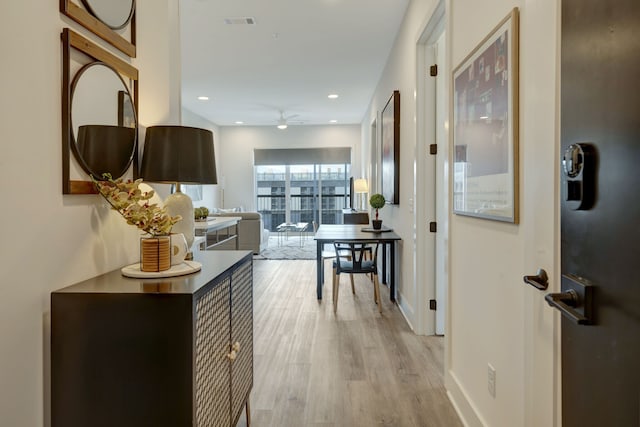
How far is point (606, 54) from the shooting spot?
805mm

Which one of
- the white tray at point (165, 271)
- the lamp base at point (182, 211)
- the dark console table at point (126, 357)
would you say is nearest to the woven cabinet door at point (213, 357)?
the dark console table at point (126, 357)

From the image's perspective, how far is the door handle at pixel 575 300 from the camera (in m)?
0.86

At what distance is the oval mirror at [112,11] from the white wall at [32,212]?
4.0 inches

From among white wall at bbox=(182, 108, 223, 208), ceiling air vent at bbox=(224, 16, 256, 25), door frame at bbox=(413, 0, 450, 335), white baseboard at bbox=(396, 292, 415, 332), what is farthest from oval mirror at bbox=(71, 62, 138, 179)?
white wall at bbox=(182, 108, 223, 208)

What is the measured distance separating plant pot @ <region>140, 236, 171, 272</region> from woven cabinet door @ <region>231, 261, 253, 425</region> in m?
0.29

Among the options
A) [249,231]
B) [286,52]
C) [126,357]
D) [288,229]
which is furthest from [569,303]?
[288,229]

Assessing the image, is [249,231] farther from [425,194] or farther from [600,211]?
[600,211]

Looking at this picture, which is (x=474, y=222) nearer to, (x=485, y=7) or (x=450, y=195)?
(x=450, y=195)

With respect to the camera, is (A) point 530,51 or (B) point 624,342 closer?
(B) point 624,342

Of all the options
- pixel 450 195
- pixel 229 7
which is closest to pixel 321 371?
pixel 450 195

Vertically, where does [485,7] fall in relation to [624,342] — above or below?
above

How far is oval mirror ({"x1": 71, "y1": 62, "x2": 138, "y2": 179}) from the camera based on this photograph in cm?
129

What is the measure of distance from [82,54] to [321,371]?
2178 mm

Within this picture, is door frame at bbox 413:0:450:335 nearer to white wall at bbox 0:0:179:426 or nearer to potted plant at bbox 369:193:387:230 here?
potted plant at bbox 369:193:387:230
